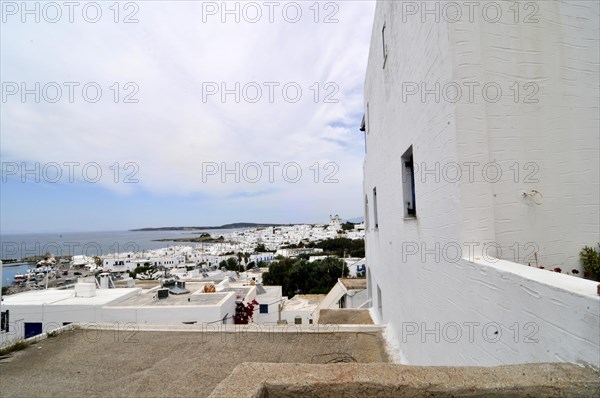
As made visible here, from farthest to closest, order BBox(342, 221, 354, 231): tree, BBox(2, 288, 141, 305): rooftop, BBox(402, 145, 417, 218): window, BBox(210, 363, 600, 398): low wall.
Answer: BBox(342, 221, 354, 231): tree → BBox(2, 288, 141, 305): rooftop → BBox(402, 145, 417, 218): window → BBox(210, 363, 600, 398): low wall

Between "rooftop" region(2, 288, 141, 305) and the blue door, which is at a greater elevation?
"rooftop" region(2, 288, 141, 305)

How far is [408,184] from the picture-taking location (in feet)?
14.5

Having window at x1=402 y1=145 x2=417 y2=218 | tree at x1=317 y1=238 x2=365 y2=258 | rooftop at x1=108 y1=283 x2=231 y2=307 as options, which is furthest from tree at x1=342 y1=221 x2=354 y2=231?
window at x1=402 y1=145 x2=417 y2=218

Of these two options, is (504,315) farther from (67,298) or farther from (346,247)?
Result: (346,247)

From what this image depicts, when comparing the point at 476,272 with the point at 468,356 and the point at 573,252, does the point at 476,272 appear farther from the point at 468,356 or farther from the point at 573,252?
the point at 573,252

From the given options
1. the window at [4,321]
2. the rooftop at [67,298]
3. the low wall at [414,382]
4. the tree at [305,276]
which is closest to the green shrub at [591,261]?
the low wall at [414,382]

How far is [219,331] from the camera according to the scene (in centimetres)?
657

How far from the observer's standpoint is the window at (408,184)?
4.30m

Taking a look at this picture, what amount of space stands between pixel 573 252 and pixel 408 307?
2.17 m

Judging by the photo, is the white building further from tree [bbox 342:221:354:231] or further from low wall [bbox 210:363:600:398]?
tree [bbox 342:221:354:231]

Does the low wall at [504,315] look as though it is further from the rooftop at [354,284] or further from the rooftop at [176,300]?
the rooftop at [354,284]

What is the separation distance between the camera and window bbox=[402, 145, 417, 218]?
14.1ft

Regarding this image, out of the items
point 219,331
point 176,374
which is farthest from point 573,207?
point 219,331

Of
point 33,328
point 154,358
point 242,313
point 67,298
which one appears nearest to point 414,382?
point 154,358
